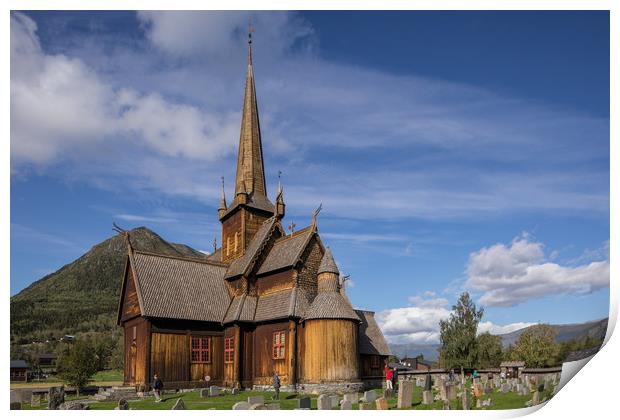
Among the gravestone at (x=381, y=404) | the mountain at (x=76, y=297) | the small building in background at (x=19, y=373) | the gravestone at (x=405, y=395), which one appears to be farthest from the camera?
the mountain at (x=76, y=297)

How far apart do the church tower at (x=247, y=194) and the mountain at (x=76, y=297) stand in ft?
32.3

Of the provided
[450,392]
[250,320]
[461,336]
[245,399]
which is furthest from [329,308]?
[461,336]

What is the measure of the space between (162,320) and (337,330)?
30.0 ft

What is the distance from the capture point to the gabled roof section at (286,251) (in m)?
29.4

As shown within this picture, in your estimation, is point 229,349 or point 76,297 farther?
point 76,297

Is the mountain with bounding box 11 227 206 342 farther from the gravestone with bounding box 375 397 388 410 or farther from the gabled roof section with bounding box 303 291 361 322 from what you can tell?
the gravestone with bounding box 375 397 388 410

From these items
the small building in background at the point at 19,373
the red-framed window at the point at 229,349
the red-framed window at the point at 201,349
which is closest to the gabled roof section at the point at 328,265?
the red-framed window at the point at 229,349

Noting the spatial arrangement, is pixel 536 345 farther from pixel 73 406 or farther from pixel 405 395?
pixel 73 406

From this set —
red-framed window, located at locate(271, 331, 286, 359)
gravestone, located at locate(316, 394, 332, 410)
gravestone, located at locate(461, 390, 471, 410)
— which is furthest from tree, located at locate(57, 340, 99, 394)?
gravestone, located at locate(461, 390, 471, 410)

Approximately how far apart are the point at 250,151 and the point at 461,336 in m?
23.5

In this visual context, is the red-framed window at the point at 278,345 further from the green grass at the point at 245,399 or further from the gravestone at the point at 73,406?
the gravestone at the point at 73,406

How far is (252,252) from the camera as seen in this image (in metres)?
32.1
